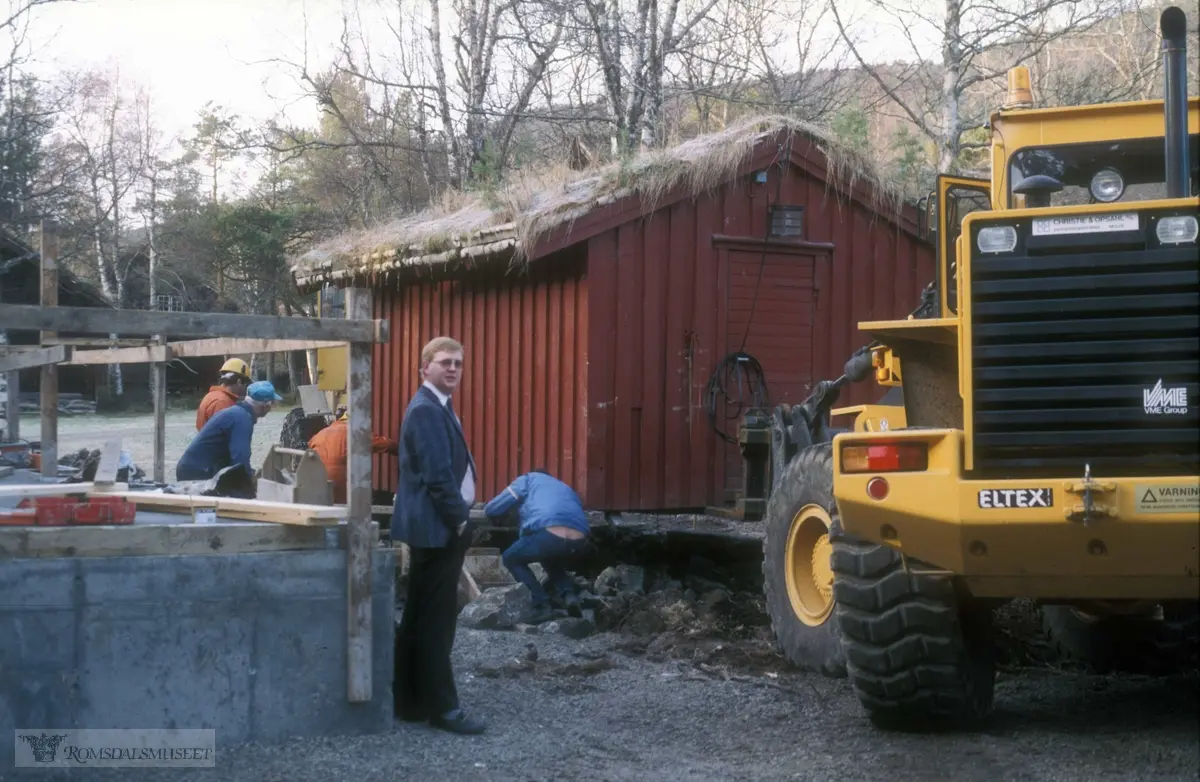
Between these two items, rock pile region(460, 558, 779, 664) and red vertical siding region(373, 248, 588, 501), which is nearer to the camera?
rock pile region(460, 558, 779, 664)

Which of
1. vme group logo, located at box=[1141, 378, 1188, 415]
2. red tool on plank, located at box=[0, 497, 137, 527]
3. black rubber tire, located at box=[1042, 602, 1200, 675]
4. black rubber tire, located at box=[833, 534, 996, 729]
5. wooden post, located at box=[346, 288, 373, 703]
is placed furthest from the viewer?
black rubber tire, located at box=[1042, 602, 1200, 675]

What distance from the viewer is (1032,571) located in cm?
541

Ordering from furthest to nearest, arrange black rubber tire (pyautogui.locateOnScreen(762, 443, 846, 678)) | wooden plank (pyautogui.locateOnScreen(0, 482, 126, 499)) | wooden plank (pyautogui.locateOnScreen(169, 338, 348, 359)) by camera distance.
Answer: black rubber tire (pyautogui.locateOnScreen(762, 443, 846, 678))
wooden plank (pyautogui.locateOnScreen(0, 482, 126, 499))
wooden plank (pyautogui.locateOnScreen(169, 338, 348, 359))

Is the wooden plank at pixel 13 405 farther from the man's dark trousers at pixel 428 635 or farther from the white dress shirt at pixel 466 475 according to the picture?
the man's dark trousers at pixel 428 635

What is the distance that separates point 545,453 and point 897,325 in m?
6.16

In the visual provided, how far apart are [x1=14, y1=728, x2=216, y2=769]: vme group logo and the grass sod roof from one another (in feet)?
20.7

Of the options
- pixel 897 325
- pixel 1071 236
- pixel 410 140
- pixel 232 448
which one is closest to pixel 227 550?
pixel 897 325

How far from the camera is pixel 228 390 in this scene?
11156mm

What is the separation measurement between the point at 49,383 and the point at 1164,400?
25.6 ft

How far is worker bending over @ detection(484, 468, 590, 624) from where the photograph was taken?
9602mm

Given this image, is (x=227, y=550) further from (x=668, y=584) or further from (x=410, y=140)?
(x=410, y=140)

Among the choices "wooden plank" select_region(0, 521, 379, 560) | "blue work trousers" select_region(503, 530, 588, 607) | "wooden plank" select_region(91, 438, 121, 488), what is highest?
"wooden plank" select_region(91, 438, 121, 488)

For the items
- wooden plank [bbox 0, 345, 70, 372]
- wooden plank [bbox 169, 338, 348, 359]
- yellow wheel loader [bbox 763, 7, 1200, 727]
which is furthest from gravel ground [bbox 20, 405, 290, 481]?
yellow wheel loader [bbox 763, 7, 1200, 727]

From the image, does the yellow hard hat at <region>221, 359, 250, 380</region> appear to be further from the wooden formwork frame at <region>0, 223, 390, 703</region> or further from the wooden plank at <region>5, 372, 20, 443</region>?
the wooden formwork frame at <region>0, 223, 390, 703</region>
